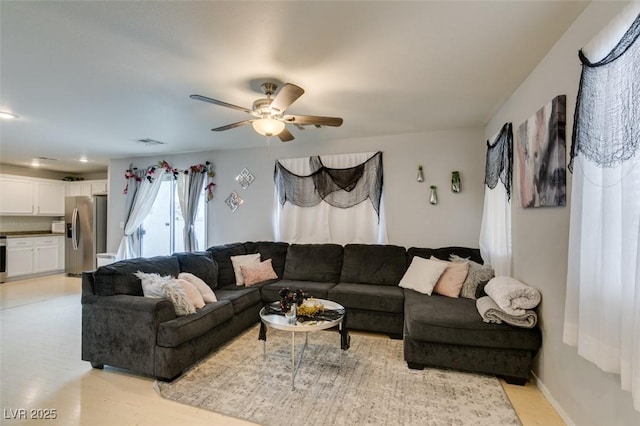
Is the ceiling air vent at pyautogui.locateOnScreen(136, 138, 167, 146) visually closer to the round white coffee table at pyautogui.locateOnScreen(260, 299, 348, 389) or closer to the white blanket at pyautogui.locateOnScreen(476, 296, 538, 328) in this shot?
the round white coffee table at pyautogui.locateOnScreen(260, 299, 348, 389)

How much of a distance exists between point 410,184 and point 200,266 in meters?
3.05

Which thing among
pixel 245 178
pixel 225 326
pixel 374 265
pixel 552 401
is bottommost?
pixel 552 401

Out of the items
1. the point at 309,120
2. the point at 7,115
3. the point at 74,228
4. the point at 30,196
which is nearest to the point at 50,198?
the point at 30,196

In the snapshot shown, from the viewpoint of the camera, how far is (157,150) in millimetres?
5285

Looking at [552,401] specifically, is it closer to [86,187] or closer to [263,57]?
[263,57]

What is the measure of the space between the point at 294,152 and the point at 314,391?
3520 mm

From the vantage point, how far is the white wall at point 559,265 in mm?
1574

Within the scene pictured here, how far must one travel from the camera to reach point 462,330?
250cm

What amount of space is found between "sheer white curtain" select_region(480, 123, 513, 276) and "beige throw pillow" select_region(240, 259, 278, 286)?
2770 millimetres

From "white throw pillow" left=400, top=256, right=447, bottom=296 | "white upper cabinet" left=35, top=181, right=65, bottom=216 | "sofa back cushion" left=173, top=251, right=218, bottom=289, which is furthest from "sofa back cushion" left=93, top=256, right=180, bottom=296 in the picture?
"white upper cabinet" left=35, top=181, right=65, bottom=216

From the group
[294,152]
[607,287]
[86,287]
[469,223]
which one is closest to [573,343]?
[607,287]

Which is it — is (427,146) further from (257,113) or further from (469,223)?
(257,113)

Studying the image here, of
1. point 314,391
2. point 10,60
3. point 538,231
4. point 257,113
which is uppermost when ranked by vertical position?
point 10,60

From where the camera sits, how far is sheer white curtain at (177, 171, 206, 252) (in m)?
5.32
